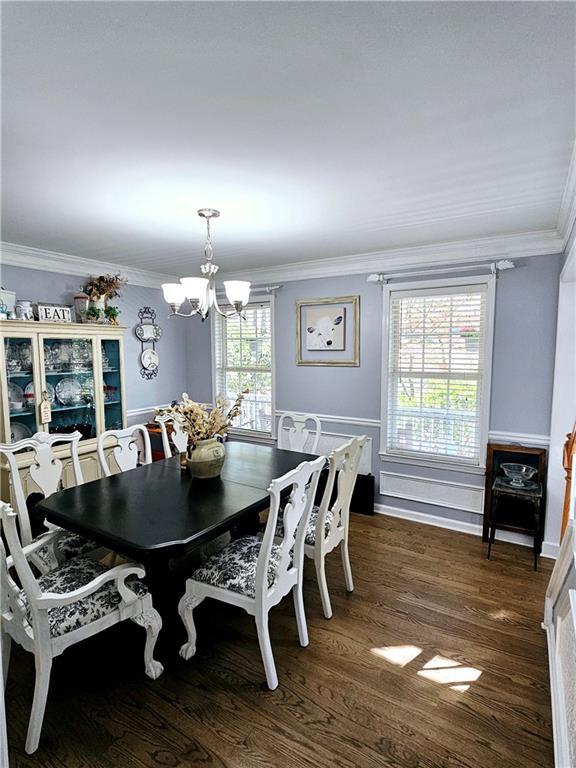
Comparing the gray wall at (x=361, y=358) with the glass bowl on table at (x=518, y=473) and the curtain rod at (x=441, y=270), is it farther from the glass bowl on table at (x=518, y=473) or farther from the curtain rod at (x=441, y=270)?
the glass bowl on table at (x=518, y=473)

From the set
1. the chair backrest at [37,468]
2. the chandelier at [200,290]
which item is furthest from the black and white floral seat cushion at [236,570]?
the chandelier at [200,290]

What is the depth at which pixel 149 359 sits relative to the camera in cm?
474

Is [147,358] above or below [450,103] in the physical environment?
below

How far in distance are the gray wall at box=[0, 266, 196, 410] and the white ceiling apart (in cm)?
98

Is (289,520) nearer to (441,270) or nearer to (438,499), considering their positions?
(438,499)

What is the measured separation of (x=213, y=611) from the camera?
2506 millimetres

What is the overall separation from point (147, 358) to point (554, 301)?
401 centimetres

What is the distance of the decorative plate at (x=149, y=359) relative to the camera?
4.68 m

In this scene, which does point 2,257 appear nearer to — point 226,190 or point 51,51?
point 226,190

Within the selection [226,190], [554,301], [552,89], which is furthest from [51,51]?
[554,301]

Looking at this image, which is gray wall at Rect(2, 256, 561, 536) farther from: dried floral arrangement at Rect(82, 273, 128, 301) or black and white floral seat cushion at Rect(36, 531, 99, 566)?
black and white floral seat cushion at Rect(36, 531, 99, 566)

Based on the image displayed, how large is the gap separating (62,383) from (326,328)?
8.40ft

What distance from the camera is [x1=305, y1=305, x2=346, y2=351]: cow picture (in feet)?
13.4

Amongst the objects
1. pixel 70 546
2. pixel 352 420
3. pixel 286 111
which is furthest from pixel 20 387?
pixel 286 111
